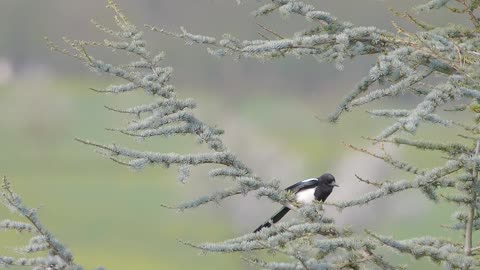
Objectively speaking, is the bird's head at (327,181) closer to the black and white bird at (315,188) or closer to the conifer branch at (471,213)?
the black and white bird at (315,188)

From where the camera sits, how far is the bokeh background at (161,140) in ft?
149

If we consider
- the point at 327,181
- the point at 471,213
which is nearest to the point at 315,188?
the point at 327,181

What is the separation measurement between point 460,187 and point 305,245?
1012 millimetres

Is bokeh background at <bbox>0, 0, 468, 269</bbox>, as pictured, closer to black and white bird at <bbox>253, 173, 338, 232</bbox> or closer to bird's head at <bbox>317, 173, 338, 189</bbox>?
bird's head at <bbox>317, 173, 338, 189</bbox>

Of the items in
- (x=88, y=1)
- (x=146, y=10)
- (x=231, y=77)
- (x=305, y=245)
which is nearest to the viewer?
(x=305, y=245)

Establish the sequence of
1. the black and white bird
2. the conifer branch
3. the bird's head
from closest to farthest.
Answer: the conifer branch → the black and white bird → the bird's head

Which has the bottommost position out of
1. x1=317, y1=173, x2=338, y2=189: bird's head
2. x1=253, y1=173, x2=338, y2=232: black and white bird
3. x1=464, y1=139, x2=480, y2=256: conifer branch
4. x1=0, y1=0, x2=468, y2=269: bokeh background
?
x1=464, y1=139, x2=480, y2=256: conifer branch

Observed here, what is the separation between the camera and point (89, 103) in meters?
58.5

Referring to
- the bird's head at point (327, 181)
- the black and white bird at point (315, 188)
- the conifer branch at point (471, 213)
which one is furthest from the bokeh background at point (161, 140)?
the conifer branch at point (471, 213)

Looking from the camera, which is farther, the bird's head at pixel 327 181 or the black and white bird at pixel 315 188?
the bird's head at pixel 327 181

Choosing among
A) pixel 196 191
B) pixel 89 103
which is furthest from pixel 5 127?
pixel 196 191

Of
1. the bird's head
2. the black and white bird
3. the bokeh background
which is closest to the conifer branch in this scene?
the black and white bird

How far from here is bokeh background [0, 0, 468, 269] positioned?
149 feet

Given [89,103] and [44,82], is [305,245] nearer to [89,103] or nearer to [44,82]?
[89,103]
